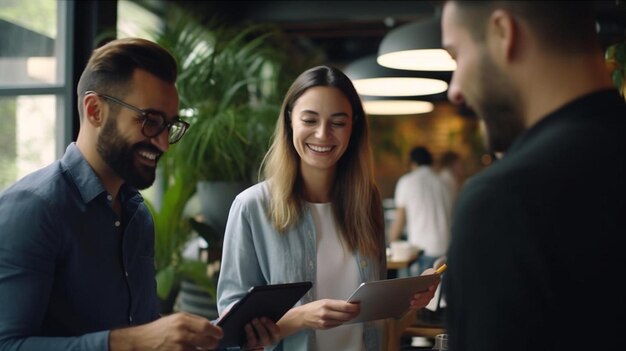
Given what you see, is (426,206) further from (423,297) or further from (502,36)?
(502,36)

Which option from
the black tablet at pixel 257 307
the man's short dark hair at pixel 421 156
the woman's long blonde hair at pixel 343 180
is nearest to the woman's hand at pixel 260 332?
the black tablet at pixel 257 307

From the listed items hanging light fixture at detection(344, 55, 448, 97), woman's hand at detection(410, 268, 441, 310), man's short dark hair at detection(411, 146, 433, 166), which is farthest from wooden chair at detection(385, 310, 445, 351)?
man's short dark hair at detection(411, 146, 433, 166)

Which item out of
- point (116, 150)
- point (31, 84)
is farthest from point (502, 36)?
point (31, 84)

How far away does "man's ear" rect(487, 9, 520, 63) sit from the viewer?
100 cm

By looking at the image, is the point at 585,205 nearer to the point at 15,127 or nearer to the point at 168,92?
the point at 168,92

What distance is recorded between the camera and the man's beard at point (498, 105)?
1011 millimetres

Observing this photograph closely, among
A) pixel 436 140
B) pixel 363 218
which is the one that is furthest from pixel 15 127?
pixel 436 140

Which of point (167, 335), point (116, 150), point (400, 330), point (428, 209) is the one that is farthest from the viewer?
point (428, 209)

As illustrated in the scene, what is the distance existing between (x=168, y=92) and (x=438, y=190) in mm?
5361

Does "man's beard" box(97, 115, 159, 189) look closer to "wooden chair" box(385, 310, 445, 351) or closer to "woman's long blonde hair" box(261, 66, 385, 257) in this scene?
"woman's long blonde hair" box(261, 66, 385, 257)

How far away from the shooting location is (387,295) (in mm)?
2016

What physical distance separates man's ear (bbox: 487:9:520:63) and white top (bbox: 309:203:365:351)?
129 centimetres

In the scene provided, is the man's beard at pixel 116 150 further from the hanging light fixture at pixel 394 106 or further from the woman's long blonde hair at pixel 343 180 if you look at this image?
the hanging light fixture at pixel 394 106

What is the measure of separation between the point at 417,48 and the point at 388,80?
4.57ft
